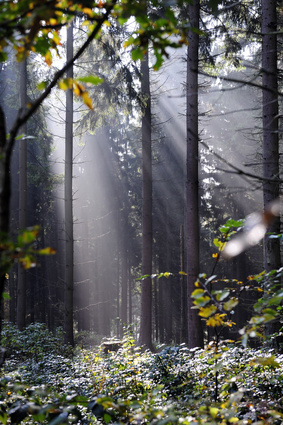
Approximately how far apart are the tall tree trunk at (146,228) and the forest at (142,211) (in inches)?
1.9

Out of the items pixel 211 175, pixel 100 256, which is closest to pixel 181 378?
pixel 211 175

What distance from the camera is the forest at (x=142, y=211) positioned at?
133 cm

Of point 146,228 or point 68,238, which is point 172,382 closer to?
point 68,238

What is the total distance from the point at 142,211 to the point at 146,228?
4.06 feet

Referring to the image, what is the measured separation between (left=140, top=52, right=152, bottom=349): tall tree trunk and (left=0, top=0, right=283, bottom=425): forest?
0.05 m

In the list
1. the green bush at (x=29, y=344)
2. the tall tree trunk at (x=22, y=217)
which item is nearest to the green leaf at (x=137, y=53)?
the green bush at (x=29, y=344)

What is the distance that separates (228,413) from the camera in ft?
5.05

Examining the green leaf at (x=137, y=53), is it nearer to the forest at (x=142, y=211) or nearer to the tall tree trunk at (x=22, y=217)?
the forest at (x=142, y=211)

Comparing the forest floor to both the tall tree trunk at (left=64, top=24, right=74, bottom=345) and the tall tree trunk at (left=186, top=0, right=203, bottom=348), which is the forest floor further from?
the tall tree trunk at (left=64, top=24, right=74, bottom=345)

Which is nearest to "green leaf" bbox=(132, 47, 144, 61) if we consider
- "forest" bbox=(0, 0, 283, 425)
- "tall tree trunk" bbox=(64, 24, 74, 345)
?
"forest" bbox=(0, 0, 283, 425)

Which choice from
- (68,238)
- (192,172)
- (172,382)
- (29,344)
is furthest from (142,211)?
(172,382)

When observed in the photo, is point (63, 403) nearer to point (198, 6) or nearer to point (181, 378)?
point (181, 378)

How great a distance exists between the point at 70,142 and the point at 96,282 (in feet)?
58.0

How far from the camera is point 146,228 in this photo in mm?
12250
